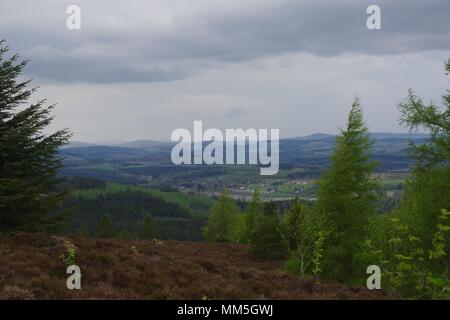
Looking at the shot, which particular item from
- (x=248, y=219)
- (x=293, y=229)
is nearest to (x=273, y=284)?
(x=293, y=229)

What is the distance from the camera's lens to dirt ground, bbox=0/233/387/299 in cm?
977

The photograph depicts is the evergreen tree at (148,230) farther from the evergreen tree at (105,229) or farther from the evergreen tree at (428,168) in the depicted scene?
the evergreen tree at (428,168)

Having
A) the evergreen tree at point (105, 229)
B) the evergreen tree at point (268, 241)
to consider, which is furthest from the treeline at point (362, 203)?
the evergreen tree at point (105, 229)

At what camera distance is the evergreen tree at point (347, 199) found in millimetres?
20547

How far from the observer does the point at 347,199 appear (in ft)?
68.8

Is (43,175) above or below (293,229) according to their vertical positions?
above

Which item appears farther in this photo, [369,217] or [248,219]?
[248,219]

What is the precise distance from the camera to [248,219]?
175 feet

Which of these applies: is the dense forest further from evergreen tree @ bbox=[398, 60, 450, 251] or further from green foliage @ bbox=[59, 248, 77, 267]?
green foliage @ bbox=[59, 248, 77, 267]

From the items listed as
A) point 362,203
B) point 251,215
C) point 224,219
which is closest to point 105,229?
point 224,219
